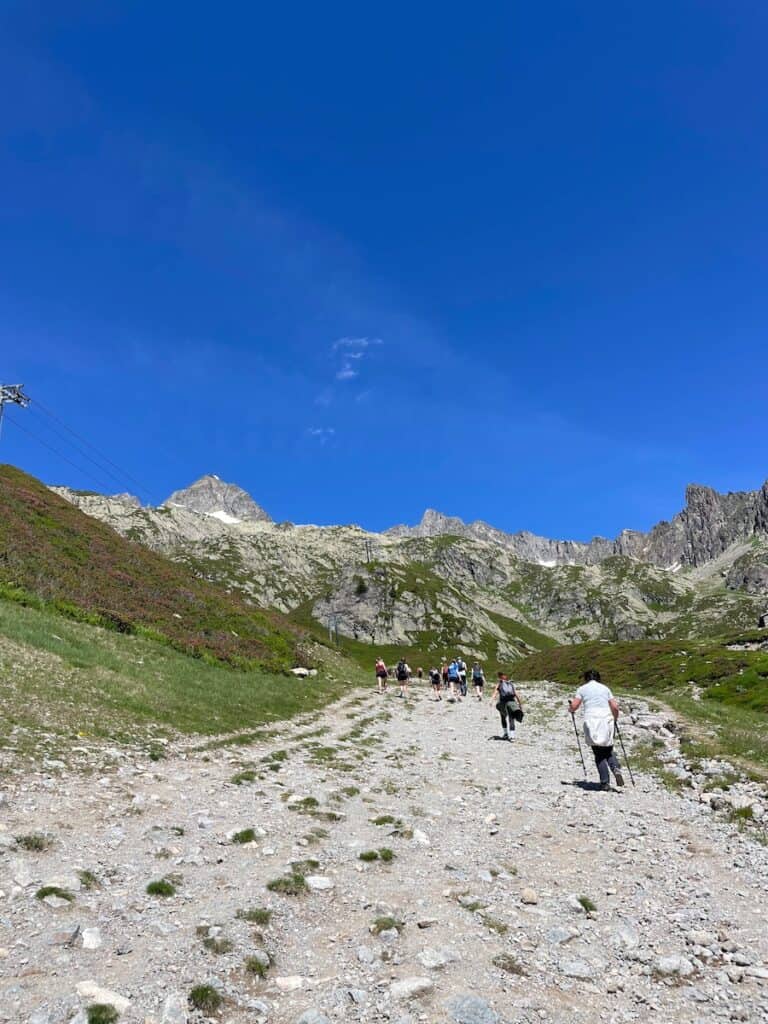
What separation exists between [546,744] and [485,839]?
17.2m

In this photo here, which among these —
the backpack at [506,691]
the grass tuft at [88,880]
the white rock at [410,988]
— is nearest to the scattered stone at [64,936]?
the grass tuft at [88,880]

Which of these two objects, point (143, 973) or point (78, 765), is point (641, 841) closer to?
point (143, 973)

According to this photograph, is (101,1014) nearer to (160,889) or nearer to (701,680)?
(160,889)

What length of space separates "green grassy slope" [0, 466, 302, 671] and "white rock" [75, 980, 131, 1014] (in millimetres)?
30774

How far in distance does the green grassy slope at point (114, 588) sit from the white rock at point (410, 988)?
32.6 m

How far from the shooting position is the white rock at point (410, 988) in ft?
22.0

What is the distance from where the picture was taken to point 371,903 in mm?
9203

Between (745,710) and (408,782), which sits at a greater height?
(745,710)

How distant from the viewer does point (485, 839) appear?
41.7ft

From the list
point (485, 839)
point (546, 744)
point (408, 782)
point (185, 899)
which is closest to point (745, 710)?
point (546, 744)

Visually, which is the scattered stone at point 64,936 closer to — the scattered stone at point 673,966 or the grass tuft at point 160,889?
the grass tuft at point 160,889

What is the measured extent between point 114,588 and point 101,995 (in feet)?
133

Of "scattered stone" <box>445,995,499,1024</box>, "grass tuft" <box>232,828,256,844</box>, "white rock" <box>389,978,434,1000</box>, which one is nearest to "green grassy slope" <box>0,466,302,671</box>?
"grass tuft" <box>232,828,256,844</box>

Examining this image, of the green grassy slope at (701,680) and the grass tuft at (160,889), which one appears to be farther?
the green grassy slope at (701,680)
